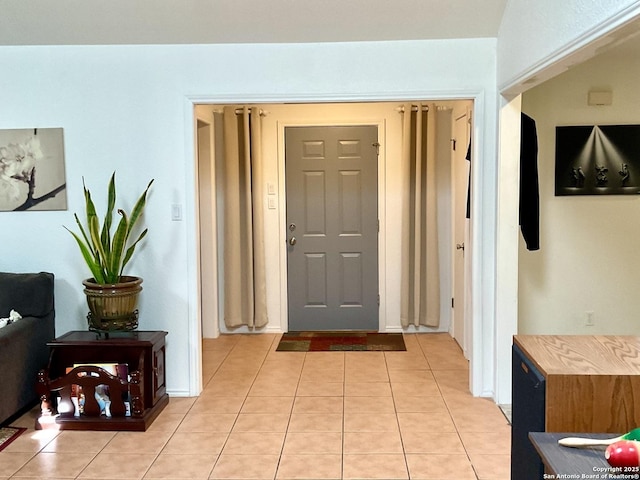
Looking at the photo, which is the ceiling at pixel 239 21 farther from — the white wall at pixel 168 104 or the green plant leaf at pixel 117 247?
the green plant leaf at pixel 117 247

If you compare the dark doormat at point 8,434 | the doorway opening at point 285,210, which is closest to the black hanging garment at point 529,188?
the doorway opening at point 285,210

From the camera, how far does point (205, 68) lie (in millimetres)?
3805

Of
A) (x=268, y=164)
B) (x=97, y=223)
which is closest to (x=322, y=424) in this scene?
(x=97, y=223)

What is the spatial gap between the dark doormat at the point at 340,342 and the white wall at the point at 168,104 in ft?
4.41

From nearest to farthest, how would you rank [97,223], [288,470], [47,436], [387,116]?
[288,470]
[47,436]
[97,223]
[387,116]

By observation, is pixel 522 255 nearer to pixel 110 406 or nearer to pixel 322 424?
pixel 322 424

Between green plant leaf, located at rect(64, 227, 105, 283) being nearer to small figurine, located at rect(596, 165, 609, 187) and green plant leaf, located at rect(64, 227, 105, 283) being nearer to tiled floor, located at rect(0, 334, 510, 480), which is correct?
tiled floor, located at rect(0, 334, 510, 480)

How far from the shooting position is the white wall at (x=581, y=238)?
4.24 meters

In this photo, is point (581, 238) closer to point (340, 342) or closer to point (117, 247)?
point (340, 342)

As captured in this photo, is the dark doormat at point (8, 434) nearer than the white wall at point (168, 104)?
Yes

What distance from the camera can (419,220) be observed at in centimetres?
542

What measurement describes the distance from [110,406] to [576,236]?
328 cm

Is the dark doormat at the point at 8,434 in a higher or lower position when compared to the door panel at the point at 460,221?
lower

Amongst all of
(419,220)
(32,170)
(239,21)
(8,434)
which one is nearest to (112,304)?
(8,434)
